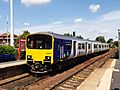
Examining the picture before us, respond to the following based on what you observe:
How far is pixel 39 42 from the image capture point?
17.2m

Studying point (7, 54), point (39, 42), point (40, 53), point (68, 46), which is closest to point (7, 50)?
point (7, 54)

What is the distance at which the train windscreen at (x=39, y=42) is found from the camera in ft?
54.9

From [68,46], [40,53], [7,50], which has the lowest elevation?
[40,53]

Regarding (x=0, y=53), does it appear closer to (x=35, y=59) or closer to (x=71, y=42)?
(x=71, y=42)

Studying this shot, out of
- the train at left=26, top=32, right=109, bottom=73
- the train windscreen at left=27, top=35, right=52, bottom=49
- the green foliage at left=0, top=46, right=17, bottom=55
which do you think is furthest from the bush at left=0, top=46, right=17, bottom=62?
the train at left=26, top=32, right=109, bottom=73

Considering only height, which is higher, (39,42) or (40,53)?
(39,42)

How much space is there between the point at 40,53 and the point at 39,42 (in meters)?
0.86

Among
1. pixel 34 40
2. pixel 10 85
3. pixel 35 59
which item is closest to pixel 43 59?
pixel 35 59

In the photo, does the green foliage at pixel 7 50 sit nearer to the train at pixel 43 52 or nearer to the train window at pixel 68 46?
the train window at pixel 68 46

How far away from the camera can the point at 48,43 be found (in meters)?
16.7

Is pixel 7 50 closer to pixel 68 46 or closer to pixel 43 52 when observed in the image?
pixel 68 46

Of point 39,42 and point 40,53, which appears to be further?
point 39,42

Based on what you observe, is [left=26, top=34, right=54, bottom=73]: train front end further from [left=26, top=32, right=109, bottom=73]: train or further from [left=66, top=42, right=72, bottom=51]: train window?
[left=66, top=42, right=72, bottom=51]: train window

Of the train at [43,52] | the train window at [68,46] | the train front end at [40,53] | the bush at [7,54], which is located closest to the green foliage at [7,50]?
the bush at [7,54]
